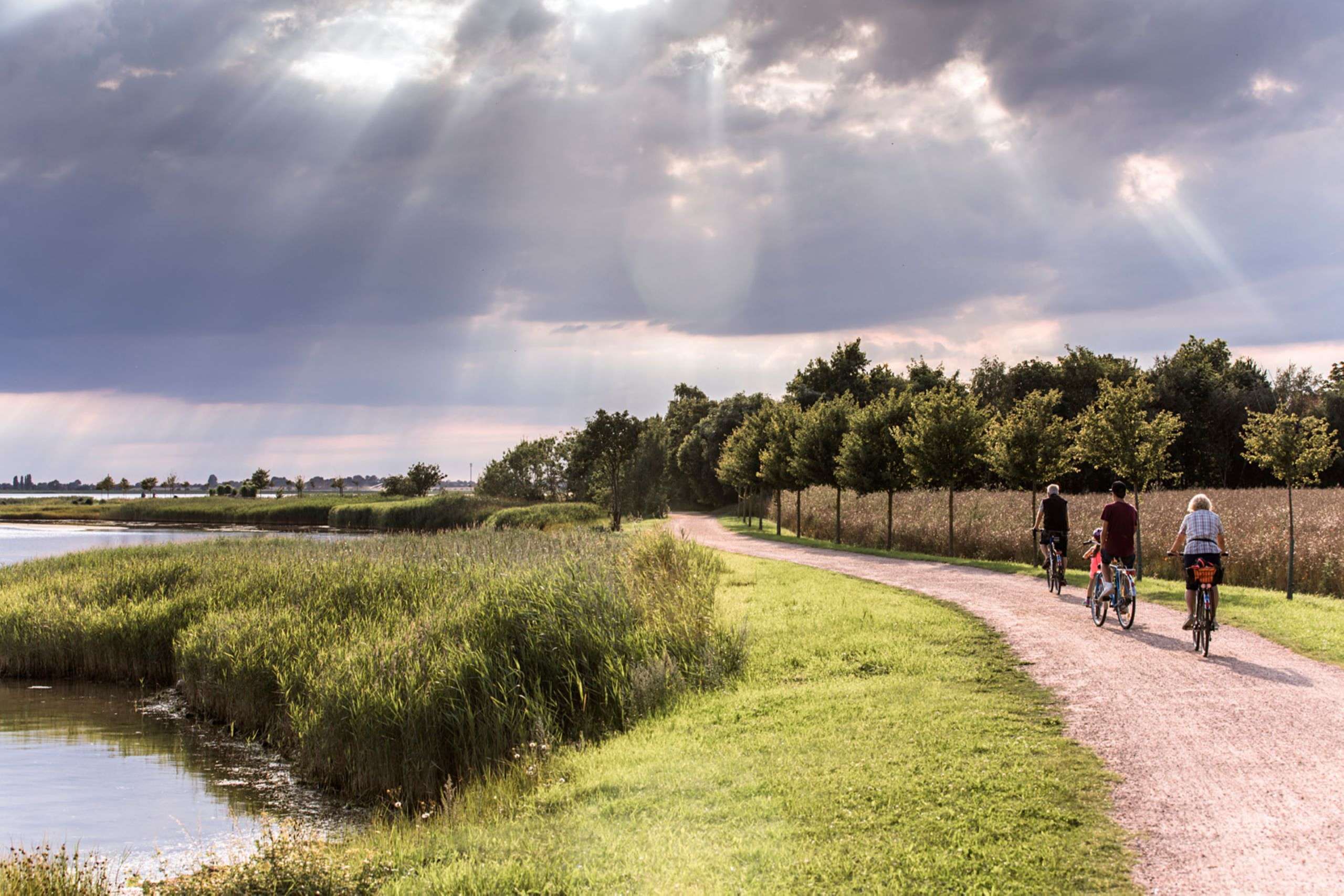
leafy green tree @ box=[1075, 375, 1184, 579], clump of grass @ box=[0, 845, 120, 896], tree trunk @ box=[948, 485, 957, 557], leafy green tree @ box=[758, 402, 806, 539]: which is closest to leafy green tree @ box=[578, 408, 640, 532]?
leafy green tree @ box=[758, 402, 806, 539]

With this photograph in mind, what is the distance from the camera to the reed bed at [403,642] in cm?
1165

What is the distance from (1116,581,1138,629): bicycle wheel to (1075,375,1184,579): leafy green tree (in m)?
7.49

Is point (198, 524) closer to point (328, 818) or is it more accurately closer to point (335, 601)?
point (335, 601)

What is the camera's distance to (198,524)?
85312 millimetres

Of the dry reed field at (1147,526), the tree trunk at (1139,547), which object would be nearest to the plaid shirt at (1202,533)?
the tree trunk at (1139,547)

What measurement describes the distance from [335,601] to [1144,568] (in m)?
20.6

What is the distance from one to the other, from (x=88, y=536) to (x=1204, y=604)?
71928 millimetres

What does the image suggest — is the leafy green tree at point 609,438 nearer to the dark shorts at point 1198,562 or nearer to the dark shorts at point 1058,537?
→ the dark shorts at point 1058,537

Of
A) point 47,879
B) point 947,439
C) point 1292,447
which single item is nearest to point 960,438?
point 947,439

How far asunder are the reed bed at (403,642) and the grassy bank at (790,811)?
1.65 m

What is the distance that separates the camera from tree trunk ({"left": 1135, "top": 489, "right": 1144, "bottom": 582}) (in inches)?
819

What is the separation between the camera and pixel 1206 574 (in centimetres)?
1202

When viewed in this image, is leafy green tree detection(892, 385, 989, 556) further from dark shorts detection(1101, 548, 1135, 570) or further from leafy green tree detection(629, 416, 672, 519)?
leafy green tree detection(629, 416, 672, 519)

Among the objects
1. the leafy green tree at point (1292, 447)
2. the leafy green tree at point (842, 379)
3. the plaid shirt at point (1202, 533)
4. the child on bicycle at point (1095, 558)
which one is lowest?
the child on bicycle at point (1095, 558)
